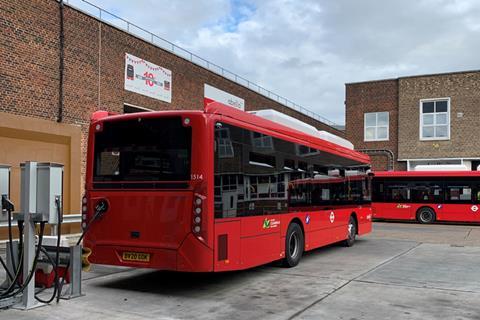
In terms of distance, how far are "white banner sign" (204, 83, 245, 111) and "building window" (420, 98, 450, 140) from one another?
52.4 ft

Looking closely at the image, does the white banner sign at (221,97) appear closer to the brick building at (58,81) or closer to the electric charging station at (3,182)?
the brick building at (58,81)

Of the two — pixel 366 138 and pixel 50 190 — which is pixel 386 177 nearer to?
pixel 366 138

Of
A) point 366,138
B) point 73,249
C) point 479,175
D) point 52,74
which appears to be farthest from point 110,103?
point 366,138

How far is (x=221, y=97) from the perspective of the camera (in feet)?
84.6

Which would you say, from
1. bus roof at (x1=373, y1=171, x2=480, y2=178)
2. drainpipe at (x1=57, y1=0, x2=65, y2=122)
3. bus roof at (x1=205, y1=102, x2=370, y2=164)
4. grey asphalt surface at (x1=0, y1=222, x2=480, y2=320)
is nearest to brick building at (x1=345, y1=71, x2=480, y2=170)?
bus roof at (x1=373, y1=171, x2=480, y2=178)

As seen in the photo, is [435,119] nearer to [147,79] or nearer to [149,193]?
[147,79]

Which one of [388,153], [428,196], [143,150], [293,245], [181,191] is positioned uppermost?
[388,153]

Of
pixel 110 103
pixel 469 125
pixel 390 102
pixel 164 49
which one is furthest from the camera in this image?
pixel 390 102

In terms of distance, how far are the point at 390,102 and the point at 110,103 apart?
26153mm

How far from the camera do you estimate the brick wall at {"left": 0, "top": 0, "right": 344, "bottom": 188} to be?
14066mm

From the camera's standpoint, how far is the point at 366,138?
130 ft

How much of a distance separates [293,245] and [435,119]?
29.6 m

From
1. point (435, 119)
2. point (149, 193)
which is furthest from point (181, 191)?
point (435, 119)

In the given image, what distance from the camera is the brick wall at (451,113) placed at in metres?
35.2
